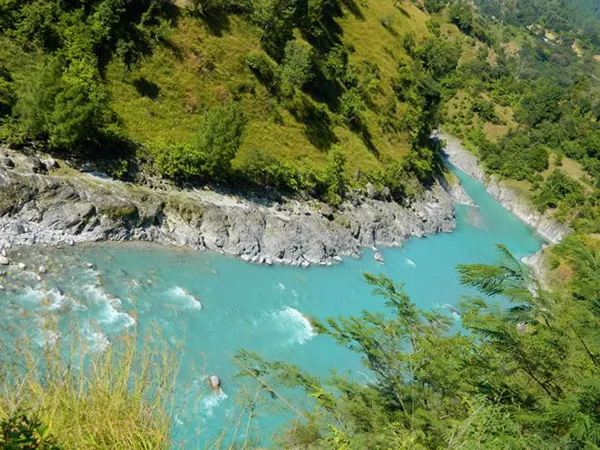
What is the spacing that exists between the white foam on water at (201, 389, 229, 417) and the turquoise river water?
48 millimetres

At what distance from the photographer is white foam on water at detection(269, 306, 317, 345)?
29.6 m

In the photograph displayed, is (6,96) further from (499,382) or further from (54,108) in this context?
(499,382)

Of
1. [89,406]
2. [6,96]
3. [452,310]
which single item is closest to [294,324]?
[452,310]

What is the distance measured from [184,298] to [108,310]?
5.01m

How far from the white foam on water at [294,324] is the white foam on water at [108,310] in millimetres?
9666

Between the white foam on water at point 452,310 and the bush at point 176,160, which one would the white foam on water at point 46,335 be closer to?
the bush at point 176,160

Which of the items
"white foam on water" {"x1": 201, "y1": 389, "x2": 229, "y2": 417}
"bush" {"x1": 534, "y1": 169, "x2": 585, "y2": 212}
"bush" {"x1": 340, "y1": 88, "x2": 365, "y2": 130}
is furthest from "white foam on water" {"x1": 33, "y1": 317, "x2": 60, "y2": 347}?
"bush" {"x1": 534, "y1": 169, "x2": 585, "y2": 212}

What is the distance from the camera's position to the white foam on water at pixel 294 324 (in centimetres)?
2956

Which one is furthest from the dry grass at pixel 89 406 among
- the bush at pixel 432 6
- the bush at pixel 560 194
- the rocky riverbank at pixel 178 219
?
the bush at pixel 432 6

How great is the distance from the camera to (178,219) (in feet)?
112

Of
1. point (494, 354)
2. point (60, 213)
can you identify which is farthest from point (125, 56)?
point (494, 354)

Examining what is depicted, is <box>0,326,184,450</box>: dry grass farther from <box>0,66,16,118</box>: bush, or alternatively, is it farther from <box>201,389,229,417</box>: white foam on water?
<box>0,66,16,118</box>: bush

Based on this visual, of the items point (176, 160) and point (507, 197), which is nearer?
point (176, 160)

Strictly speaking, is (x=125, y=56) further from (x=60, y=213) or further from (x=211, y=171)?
(x=60, y=213)
